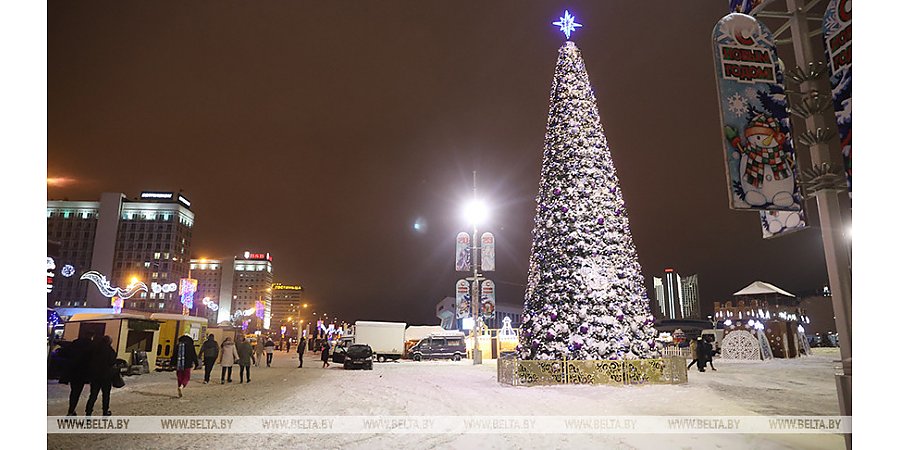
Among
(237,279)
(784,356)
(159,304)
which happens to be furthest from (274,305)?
(784,356)

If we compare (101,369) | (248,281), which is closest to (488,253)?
(101,369)

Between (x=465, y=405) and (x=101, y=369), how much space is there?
6871mm

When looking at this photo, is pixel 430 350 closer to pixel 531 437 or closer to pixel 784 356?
pixel 784 356

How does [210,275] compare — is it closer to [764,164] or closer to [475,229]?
[475,229]

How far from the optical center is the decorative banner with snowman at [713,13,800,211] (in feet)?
18.5

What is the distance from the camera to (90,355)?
883 centimetres

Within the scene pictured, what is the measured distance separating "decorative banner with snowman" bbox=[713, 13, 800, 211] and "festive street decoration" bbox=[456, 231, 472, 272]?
61.5 feet

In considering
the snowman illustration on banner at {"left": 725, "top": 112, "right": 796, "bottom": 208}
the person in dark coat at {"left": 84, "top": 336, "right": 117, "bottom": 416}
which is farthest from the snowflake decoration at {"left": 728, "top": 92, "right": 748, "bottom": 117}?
the person in dark coat at {"left": 84, "top": 336, "right": 117, "bottom": 416}

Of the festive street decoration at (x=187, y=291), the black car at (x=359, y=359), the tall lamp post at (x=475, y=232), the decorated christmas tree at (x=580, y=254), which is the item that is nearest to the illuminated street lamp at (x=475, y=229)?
the tall lamp post at (x=475, y=232)

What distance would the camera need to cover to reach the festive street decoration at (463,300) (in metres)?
25.5

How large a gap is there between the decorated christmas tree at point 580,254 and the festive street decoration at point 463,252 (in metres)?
9.85

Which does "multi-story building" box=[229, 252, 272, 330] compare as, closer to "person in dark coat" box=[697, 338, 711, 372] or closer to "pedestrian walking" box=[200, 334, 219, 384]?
"pedestrian walking" box=[200, 334, 219, 384]

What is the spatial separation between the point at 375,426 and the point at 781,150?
6.86 metres

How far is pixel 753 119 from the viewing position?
583 centimetres
